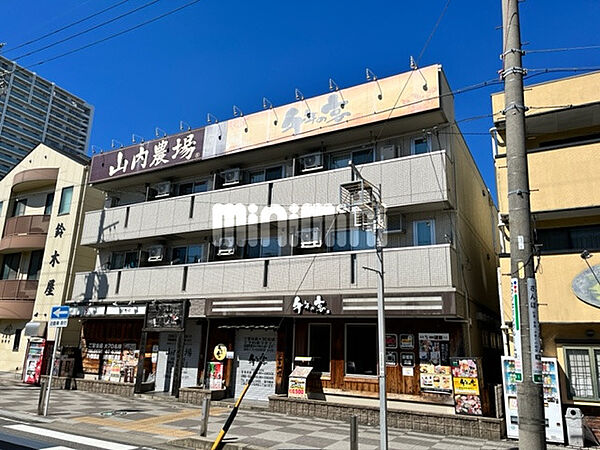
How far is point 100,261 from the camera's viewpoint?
21.0 m

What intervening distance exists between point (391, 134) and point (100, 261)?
14951mm

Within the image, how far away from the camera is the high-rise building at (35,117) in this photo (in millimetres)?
83312

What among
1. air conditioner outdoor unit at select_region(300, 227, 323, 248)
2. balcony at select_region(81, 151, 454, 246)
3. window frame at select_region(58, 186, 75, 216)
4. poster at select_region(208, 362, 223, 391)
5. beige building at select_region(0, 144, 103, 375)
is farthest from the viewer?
window frame at select_region(58, 186, 75, 216)

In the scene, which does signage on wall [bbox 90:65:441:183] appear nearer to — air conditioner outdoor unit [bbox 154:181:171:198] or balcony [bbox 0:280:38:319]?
air conditioner outdoor unit [bbox 154:181:171:198]

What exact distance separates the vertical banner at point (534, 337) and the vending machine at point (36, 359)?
19.7m

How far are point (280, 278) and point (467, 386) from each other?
6550mm

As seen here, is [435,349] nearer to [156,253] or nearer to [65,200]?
[156,253]

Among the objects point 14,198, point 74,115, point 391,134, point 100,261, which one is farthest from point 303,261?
point 74,115

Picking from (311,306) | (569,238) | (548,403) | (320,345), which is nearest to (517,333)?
(548,403)

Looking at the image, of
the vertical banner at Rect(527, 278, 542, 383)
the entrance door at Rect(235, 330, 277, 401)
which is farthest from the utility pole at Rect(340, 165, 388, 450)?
the entrance door at Rect(235, 330, 277, 401)

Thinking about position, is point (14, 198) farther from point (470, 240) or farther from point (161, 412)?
point (470, 240)

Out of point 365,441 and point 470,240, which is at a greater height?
point 470,240

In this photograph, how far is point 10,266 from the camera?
24.2 metres

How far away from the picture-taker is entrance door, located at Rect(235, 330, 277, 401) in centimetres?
1514
